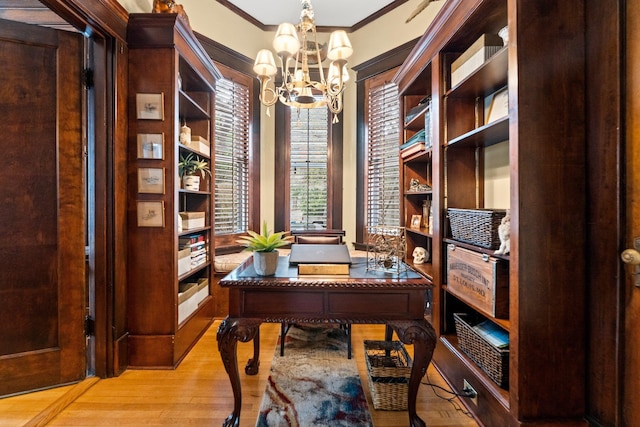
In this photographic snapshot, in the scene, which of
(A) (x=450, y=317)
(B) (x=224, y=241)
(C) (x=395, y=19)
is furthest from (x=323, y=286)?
(C) (x=395, y=19)

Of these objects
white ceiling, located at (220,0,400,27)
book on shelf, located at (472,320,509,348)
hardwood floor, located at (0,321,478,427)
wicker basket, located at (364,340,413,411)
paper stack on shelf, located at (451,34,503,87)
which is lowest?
hardwood floor, located at (0,321,478,427)

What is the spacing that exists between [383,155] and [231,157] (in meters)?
1.76

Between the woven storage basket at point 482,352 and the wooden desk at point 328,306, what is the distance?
37 cm


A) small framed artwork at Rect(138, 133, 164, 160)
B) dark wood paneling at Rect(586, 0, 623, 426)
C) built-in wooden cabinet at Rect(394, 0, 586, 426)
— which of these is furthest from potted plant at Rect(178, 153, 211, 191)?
dark wood paneling at Rect(586, 0, 623, 426)

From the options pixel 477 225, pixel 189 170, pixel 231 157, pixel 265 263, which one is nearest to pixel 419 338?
pixel 477 225

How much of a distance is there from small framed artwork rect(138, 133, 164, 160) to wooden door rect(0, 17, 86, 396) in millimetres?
353

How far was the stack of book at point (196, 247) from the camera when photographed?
2.68m

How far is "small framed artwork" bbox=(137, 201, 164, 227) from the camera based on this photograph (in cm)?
223

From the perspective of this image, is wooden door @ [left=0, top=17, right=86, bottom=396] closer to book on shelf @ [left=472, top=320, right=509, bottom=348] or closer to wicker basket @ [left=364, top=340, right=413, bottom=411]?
wicker basket @ [left=364, top=340, right=413, bottom=411]

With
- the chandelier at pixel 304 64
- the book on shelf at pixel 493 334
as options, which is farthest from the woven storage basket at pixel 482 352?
the chandelier at pixel 304 64

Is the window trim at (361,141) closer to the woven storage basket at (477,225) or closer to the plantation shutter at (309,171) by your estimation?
the plantation shutter at (309,171)

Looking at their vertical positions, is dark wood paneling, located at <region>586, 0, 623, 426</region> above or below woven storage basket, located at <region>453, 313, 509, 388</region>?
above

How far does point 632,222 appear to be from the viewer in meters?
1.25

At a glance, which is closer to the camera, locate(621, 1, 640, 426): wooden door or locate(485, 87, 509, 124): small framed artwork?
locate(621, 1, 640, 426): wooden door
